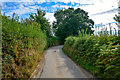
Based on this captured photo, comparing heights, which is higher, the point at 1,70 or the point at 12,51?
the point at 12,51

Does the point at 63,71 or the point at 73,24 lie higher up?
the point at 73,24

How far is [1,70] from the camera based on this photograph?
3371 mm

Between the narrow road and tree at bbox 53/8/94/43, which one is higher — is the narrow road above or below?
below

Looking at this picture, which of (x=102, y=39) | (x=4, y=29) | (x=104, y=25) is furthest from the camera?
(x=104, y=25)

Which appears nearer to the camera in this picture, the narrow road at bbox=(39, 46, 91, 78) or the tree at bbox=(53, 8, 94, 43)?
the narrow road at bbox=(39, 46, 91, 78)

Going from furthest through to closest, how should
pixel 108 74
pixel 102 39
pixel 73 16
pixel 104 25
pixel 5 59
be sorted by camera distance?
pixel 73 16 < pixel 104 25 < pixel 102 39 < pixel 108 74 < pixel 5 59

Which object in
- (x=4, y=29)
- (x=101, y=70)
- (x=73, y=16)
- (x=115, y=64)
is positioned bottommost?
(x=101, y=70)

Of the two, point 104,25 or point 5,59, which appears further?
Answer: point 104,25

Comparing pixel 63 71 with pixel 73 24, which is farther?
pixel 73 24

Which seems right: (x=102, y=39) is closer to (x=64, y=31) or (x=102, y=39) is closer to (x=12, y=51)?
(x=12, y=51)

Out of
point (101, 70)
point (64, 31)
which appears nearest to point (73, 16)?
point (64, 31)

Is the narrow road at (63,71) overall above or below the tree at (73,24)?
below

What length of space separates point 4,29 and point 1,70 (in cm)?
143

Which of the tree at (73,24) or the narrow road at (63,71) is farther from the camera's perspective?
the tree at (73,24)
